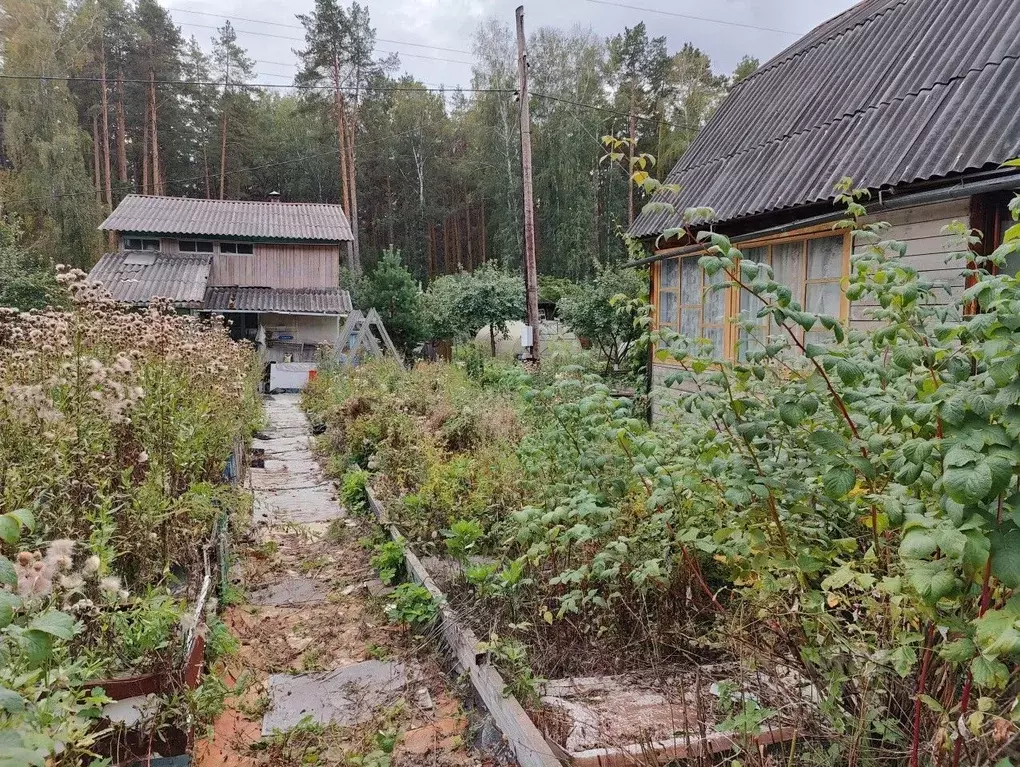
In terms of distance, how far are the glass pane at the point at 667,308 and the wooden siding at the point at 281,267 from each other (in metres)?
17.9

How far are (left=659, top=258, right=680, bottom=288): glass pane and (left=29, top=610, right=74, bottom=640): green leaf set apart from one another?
31.6 feet

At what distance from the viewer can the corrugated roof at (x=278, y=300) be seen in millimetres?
22750

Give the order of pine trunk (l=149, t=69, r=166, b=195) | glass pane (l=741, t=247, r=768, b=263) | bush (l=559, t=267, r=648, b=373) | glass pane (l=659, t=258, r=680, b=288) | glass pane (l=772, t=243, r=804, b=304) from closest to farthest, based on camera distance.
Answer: glass pane (l=772, t=243, r=804, b=304) < glass pane (l=741, t=247, r=768, b=263) < glass pane (l=659, t=258, r=680, b=288) < bush (l=559, t=267, r=648, b=373) < pine trunk (l=149, t=69, r=166, b=195)

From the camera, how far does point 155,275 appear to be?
22.4 m

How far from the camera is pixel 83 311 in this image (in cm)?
320

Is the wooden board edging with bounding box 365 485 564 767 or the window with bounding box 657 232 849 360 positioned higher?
the window with bounding box 657 232 849 360

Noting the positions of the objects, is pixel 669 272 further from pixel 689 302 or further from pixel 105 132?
pixel 105 132

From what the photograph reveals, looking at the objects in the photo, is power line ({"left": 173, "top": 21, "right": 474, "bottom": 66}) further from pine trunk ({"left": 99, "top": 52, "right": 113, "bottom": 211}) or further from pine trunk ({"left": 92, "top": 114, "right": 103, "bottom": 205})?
pine trunk ({"left": 92, "top": 114, "right": 103, "bottom": 205})

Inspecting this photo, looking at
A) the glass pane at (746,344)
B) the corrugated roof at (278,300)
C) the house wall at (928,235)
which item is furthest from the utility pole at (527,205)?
the corrugated roof at (278,300)

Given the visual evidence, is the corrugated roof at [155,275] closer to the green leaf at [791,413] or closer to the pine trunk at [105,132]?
the pine trunk at [105,132]

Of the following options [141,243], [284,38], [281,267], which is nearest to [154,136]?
[284,38]

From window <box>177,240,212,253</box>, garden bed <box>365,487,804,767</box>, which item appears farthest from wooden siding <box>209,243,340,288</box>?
garden bed <box>365,487,804,767</box>

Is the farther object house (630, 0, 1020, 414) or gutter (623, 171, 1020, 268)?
house (630, 0, 1020, 414)

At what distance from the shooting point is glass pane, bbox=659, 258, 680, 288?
10000mm
